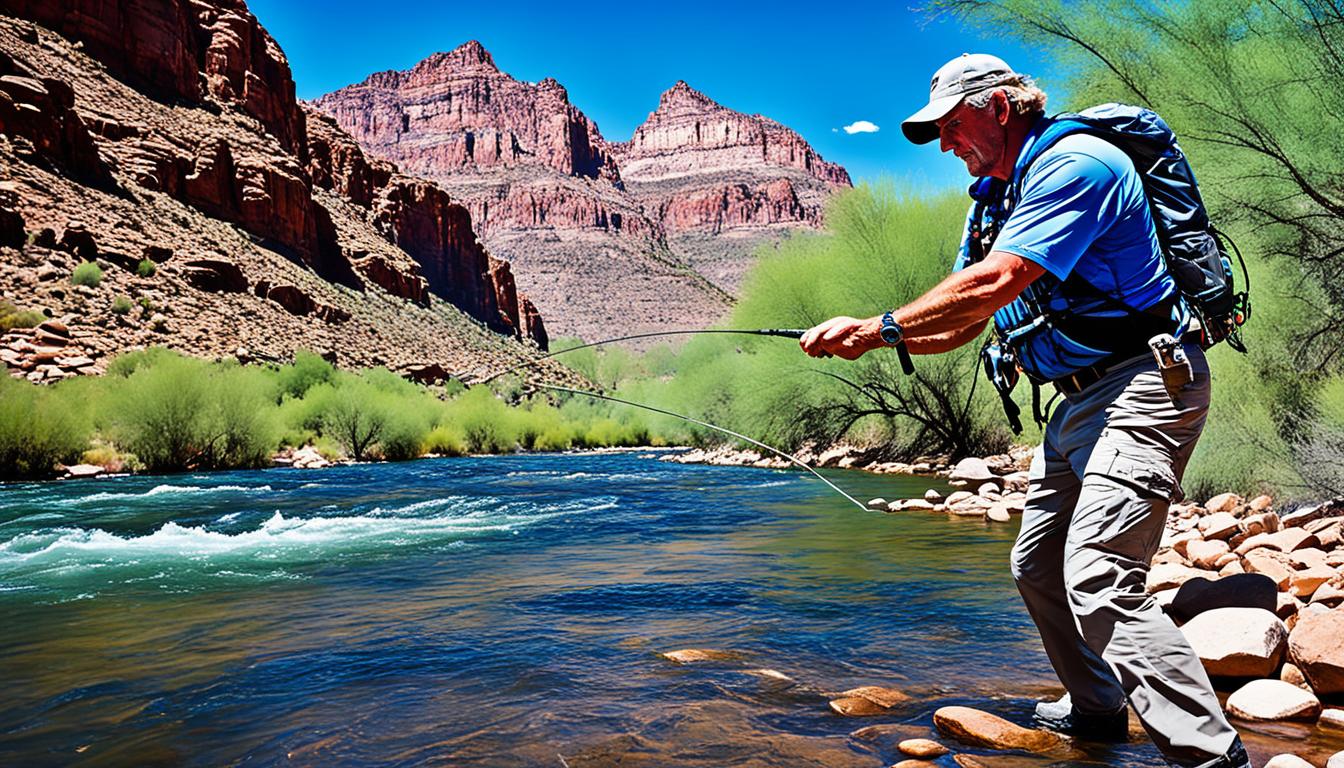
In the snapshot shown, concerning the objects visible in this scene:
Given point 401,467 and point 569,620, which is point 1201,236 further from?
point 401,467

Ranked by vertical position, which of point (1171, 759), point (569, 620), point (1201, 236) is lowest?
point (569, 620)

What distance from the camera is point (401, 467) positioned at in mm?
25938

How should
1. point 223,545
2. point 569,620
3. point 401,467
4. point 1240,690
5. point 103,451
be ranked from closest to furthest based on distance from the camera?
point 1240,690 → point 569,620 → point 223,545 → point 103,451 → point 401,467

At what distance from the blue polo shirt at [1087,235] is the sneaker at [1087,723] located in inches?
52.2

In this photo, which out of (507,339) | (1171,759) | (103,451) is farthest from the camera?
(507,339)

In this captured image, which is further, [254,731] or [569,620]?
[569,620]

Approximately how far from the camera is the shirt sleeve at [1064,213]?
232cm

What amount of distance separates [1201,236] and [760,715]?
240 centimetres

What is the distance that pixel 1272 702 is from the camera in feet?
11.0

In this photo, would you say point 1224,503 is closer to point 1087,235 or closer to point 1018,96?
point 1018,96

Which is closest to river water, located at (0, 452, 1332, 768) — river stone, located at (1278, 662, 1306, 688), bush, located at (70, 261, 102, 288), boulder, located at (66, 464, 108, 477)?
river stone, located at (1278, 662, 1306, 688)

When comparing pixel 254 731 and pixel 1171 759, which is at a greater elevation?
pixel 1171 759

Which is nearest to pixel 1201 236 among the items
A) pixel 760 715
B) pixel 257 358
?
pixel 760 715

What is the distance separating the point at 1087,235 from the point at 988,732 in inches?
72.0
